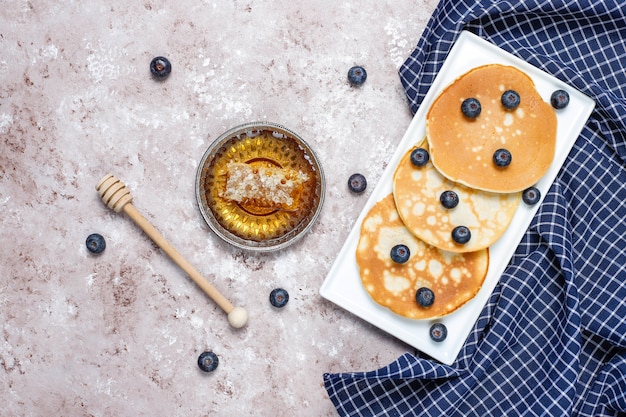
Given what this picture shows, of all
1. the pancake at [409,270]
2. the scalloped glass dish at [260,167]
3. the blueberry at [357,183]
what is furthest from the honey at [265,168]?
the pancake at [409,270]

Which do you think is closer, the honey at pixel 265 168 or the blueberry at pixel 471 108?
the blueberry at pixel 471 108

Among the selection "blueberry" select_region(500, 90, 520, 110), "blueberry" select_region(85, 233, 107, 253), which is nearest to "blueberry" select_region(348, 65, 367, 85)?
"blueberry" select_region(500, 90, 520, 110)

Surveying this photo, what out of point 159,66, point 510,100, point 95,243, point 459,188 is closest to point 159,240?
point 95,243

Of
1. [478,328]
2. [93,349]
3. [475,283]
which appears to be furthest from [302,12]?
[93,349]

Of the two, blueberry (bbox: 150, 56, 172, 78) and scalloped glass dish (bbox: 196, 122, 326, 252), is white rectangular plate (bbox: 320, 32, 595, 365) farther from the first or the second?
blueberry (bbox: 150, 56, 172, 78)

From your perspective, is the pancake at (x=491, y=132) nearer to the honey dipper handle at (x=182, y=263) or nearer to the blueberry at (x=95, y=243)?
the honey dipper handle at (x=182, y=263)

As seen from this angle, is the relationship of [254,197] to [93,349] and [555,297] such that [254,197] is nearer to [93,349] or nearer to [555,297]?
[93,349]
